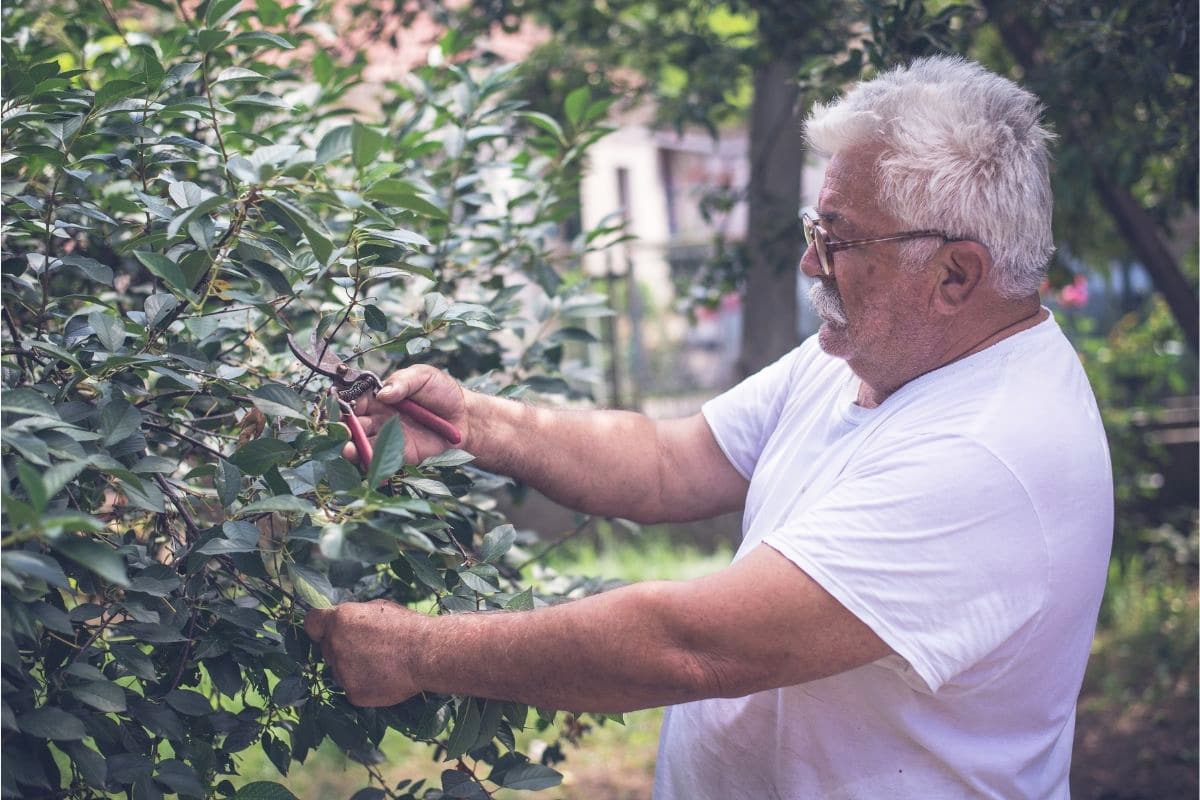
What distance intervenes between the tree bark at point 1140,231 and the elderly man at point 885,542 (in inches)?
75.8

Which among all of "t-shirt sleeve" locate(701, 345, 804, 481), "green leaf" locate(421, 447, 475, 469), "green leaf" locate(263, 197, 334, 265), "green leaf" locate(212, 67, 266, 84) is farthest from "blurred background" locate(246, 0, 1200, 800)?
"green leaf" locate(263, 197, 334, 265)

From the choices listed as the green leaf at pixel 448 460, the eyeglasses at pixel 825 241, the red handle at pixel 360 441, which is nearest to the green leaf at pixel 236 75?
the red handle at pixel 360 441

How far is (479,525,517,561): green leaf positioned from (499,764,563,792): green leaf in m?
0.33

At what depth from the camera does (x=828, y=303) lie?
2.04 m

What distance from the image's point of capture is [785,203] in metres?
4.10

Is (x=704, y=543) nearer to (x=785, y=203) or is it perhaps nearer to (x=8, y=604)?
(x=785, y=203)

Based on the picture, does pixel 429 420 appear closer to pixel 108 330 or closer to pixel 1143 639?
pixel 108 330

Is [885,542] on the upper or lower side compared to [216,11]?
lower

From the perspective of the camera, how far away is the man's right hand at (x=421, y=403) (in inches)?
75.5

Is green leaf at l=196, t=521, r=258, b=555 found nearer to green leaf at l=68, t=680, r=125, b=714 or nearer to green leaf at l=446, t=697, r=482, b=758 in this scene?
green leaf at l=68, t=680, r=125, b=714

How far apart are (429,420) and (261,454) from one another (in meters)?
0.46

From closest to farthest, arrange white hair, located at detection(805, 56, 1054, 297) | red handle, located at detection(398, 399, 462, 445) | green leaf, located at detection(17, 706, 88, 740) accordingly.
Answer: green leaf, located at detection(17, 706, 88, 740)
white hair, located at detection(805, 56, 1054, 297)
red handle, located at detection(398, 399, 462, 445)

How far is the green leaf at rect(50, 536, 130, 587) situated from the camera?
121 cm

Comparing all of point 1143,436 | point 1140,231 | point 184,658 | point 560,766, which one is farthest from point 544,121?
point 1143,436
